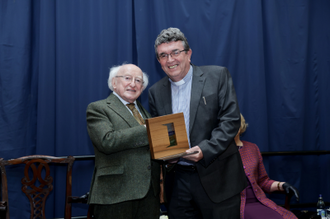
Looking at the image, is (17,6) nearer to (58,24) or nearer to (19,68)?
(58,24)

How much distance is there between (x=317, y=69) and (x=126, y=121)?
103 inches

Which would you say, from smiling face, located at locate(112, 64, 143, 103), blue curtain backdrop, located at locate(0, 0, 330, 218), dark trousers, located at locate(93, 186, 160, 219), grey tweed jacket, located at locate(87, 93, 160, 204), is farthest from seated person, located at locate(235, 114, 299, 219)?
smiling face, located at locate(112, 64, 143, 103)

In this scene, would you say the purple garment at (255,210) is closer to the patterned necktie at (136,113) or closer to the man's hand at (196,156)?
the man's hand at (196,156)

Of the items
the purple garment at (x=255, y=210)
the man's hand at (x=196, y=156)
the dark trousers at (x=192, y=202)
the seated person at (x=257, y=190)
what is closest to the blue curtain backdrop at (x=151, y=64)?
the seated person at (x=257, y=190)

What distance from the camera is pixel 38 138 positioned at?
249 centimetres

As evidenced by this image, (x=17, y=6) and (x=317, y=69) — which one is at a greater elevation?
(x=17, y=6)

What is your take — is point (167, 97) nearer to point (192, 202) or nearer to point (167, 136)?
point (167, 136)

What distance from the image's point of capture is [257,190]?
2.30 metres

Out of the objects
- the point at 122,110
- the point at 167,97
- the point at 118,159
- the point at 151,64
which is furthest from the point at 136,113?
the point at 151,64

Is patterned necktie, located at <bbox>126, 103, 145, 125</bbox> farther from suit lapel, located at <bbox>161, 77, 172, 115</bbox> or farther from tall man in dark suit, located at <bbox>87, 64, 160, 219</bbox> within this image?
suit lapel, located at <bbox>161, 77, 172, 115</bbox>

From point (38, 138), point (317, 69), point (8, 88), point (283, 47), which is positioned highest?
point (283, 47)

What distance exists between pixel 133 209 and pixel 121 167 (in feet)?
1.01

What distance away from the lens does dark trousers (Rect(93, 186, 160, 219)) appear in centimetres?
166

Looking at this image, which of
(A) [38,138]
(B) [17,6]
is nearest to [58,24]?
(B) [17,6]
